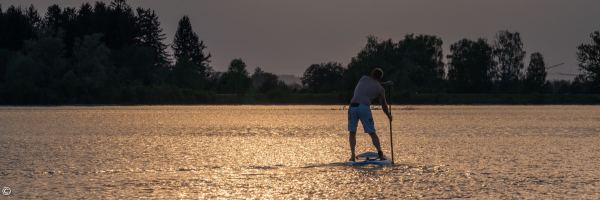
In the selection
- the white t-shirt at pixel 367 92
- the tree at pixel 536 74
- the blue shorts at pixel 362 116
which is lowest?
the blue shorts at pixel 362 116

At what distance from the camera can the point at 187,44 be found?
414 feet

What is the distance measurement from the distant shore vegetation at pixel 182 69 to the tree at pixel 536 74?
160mm

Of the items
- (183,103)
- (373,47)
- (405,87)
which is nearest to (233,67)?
(373,47)

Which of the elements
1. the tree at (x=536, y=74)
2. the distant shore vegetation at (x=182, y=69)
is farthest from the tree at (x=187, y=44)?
the tree at (x=536, y=74)

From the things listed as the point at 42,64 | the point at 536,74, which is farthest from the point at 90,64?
the point at 536,74

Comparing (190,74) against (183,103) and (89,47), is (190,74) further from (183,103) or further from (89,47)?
(183,103)

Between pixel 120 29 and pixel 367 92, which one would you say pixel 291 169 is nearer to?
pixel 367 92

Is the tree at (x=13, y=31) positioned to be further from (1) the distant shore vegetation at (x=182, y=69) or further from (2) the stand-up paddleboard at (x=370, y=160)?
(2) the stand-up paddleboard at (x=370, y=160)

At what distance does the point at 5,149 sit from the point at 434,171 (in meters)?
9.44

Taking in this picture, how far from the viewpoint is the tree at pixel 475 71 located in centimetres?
10706

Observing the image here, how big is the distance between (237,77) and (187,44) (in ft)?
36.7

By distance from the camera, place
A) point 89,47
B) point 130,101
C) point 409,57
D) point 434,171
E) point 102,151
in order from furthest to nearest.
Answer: point 409,57 < point 89,47 < point 130,101 < point 102,151 < point 434,171

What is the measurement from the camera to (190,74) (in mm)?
112188

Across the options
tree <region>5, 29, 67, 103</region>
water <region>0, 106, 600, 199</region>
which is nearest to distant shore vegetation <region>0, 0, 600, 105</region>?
tree <region>5, 29, 67, 103</region>
